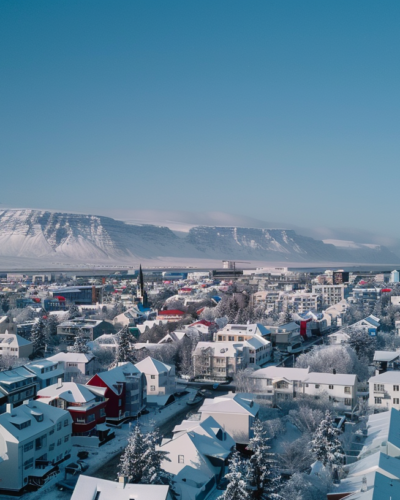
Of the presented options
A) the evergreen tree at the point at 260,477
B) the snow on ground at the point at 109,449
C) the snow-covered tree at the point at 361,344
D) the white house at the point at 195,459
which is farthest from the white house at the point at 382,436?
the snow-covered tree at the point at 361,344

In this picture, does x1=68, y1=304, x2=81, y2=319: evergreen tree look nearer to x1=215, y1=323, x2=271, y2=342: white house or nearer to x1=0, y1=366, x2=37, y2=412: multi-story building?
x1=215, y1=323, x2=271, y2=342: white house

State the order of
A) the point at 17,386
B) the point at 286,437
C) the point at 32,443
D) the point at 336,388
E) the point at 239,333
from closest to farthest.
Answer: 1. the point at 32,443
2. the point at 286,437
3. the point at 17,386
4. the point at 336,388
5. the point at 239,333

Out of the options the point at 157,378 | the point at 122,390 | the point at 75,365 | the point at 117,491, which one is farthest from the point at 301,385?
the point at 117,491

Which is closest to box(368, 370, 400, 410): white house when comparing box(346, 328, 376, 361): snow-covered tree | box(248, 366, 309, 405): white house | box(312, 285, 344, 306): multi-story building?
box(248, 366, 309, 405): white house

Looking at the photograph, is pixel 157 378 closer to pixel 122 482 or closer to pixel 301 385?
pixel 301 385

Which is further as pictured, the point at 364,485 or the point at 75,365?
the point at 75,365

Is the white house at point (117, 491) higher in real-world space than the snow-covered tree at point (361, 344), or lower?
higher

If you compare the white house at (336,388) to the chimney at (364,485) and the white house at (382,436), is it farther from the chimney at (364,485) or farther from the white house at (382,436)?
the chimney at (364,485)
